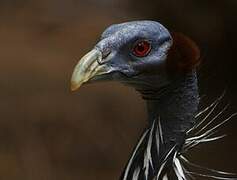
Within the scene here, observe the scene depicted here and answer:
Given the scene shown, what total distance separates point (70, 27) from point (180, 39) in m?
1.70

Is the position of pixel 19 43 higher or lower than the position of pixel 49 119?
higher

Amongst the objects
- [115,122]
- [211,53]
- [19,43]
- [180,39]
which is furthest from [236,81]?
[180,39]

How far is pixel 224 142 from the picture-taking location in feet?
8.23

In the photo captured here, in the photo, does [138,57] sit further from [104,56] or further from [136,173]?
[136,173]

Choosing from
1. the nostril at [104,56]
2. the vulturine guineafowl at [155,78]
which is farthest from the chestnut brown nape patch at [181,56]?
the nostril at [104,56]

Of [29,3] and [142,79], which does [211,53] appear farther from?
[142,79]

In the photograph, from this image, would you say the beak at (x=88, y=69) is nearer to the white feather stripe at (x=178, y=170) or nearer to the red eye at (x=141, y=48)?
the red eye at (x=141, y=48)

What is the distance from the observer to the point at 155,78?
4.23 feet

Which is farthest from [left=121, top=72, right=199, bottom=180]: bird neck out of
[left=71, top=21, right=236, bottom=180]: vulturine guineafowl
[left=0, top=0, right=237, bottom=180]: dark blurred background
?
[left=0, top=0, right=237, bottom=180]: dark blurred background

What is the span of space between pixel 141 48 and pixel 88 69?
11cm

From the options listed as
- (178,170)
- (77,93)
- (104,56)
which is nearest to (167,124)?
(178,170)

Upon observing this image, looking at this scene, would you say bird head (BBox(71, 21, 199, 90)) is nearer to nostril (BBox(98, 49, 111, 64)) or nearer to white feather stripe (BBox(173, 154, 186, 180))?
nostril (BBox(98, 49, 111, 64))

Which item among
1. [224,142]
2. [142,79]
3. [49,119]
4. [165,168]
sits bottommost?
[224,142]

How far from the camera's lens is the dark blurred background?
2.47m
